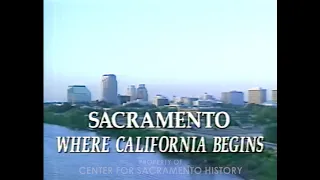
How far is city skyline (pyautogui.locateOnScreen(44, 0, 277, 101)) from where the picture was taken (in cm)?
224

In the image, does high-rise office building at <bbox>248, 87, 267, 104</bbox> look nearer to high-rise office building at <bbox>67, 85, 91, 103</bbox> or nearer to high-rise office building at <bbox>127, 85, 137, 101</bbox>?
high-rise office building at <bbox>127, 85, 137, 101</bbox>

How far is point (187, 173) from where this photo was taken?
2.25m

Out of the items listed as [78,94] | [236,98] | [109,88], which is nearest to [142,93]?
[109,88]

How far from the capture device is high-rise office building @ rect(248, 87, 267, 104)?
226 cm

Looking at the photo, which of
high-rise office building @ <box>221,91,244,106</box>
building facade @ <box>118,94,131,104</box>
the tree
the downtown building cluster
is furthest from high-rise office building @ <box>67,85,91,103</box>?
the tree

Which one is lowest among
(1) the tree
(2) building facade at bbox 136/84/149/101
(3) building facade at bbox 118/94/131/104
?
Answer: (1) the tree

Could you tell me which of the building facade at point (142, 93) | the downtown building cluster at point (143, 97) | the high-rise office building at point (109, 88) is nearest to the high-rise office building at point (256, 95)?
the downtown building cluster at point (143, 97)

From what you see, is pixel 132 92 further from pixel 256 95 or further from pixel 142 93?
pixel 256 95

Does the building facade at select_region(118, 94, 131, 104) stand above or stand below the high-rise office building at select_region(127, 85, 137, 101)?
below

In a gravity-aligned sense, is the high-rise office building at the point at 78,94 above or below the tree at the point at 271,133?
above

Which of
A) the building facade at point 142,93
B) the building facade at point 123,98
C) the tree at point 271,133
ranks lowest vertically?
the tree at point 271,133

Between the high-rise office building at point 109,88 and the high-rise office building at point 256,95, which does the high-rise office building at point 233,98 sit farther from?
the high-rise office building at point 109,88

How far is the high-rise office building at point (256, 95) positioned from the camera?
2256 mm
